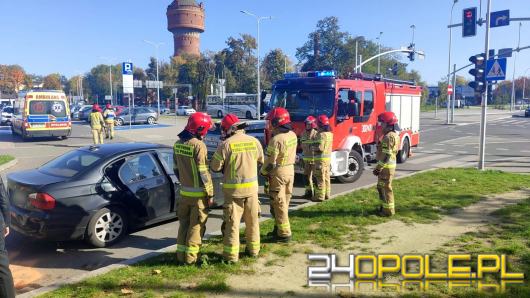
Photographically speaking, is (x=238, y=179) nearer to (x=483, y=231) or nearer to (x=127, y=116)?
(x=483, y=231)

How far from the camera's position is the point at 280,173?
5746 millimetres

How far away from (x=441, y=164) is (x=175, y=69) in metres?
73.9

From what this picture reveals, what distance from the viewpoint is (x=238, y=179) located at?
16.0 ft

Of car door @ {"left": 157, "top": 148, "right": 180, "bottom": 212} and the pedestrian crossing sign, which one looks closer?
car door @ {"left": 157, "top": 148, "right": 180, "bottom": 212}

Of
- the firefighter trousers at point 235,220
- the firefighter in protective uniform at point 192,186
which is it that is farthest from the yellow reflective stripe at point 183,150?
the firefighter trousers at point 235,220

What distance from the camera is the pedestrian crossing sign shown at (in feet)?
39.3

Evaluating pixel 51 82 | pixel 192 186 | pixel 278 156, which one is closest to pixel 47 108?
pixel 278 156

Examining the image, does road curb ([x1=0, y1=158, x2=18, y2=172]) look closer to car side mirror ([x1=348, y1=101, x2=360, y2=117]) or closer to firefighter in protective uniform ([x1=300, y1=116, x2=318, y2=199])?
firefighter in protective uniform ([x1=300, y1=116, x2=318, y2=199])

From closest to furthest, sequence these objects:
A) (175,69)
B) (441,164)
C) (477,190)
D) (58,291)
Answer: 1. (58,291)
2. (477,190)
3. (441,164)
4. (175,69)

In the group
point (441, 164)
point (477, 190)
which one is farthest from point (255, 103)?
point (477, 190)

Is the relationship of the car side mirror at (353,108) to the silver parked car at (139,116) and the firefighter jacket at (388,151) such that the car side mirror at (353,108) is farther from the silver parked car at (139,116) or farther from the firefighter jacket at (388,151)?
the silver parked car at (139,116)

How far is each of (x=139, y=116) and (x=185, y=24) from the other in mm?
66417

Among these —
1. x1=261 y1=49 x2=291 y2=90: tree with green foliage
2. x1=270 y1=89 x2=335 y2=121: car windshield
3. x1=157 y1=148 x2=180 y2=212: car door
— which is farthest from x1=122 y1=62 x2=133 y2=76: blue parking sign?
x1=261 y1=49 x2=291 y2=90: tree with green foliage

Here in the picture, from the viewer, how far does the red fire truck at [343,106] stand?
9.84m
